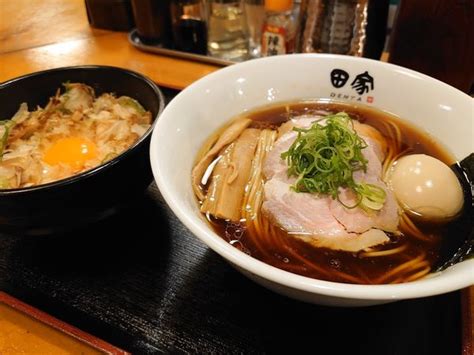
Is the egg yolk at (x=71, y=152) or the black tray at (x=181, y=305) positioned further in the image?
the egg yolk at (x=71, y=152)

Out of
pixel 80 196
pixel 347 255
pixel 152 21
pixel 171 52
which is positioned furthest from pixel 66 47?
pixel 347 255

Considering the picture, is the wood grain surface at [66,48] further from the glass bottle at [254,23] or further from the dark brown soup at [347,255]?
the dark brown soup at [347,255]

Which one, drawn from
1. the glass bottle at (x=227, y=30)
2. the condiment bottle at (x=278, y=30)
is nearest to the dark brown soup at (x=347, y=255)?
the condiment bottle at (x=278, y=30)

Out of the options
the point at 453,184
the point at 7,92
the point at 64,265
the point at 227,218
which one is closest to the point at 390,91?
the point at 453,184

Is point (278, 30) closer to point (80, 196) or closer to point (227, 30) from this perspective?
point (227, 30)

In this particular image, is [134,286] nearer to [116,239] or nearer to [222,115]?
[116,239]

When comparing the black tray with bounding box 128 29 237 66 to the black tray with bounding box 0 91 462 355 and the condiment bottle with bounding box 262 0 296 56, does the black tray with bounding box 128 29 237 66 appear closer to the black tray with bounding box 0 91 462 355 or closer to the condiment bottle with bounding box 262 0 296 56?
the condiment bottle with bounding box 262 0 296 56
